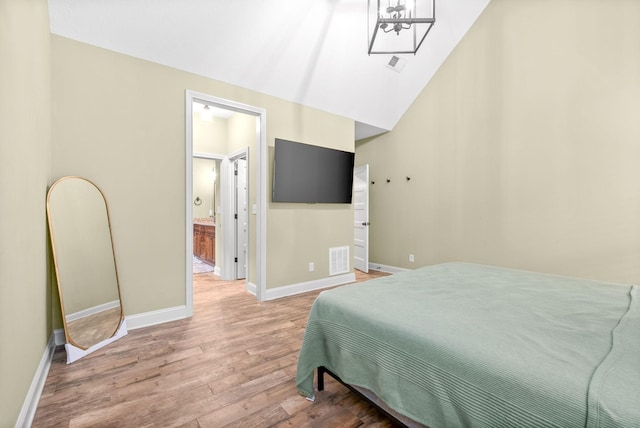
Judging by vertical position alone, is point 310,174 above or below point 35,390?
above

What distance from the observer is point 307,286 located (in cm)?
373

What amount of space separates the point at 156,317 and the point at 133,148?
1.61 meters

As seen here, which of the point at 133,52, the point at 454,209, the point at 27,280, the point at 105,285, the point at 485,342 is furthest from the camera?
the point at 454,209

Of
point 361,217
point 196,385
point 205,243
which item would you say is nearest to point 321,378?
point 196,385

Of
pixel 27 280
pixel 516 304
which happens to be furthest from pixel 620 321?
pixel 27 280

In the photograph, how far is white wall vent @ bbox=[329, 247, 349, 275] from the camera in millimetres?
3990

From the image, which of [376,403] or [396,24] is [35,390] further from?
[396,24]

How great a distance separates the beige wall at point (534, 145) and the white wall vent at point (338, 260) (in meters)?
1.10

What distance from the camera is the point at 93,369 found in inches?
74.4

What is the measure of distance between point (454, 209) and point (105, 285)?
4.12m

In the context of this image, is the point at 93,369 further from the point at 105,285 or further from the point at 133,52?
the point at 133,52

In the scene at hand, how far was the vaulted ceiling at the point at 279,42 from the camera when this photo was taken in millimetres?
2322

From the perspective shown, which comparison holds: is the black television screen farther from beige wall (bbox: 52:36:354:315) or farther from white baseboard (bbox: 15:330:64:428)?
white baseboard (bbox: 15:330:64:428)

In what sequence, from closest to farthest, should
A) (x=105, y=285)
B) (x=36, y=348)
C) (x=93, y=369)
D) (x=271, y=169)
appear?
(x=36, y=348) < (x=93, y=369) < (x=105, y=285) < (x=271, y=169)
